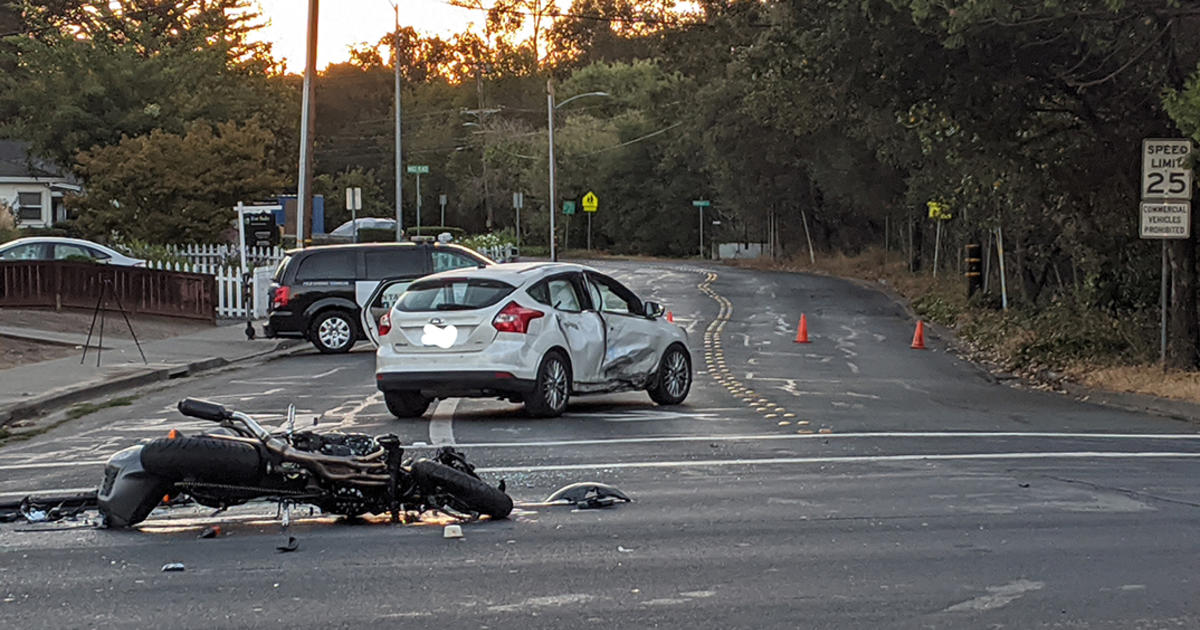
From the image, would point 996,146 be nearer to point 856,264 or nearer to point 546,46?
point 856,264

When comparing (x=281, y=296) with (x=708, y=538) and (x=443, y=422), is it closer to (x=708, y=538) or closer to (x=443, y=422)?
(x=443, y=422)

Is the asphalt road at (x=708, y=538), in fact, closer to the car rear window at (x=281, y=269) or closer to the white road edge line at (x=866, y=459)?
the white road edge line at (x=866, y=459)

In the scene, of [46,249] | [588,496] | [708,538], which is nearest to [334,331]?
[46,249]

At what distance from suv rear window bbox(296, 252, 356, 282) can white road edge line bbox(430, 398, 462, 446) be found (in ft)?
29.3

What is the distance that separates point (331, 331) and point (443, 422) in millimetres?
11505

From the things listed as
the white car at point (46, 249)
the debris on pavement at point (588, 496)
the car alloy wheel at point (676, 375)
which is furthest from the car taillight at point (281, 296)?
the debris on pavement at point (588, 496)

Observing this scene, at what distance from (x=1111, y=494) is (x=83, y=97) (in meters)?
42.2

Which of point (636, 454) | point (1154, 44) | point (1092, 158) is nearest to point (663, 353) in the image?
point (636, 454)

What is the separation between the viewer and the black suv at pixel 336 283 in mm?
26344

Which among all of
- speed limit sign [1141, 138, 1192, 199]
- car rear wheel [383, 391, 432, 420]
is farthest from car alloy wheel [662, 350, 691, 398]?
speed limit sign [1141, 138, 1192, 199]

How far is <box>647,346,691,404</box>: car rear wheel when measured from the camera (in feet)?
56.0

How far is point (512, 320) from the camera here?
15.1 metres

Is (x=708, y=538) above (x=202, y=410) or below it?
below

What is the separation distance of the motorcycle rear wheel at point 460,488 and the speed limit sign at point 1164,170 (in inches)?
506
